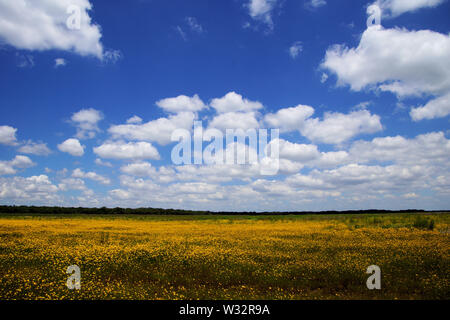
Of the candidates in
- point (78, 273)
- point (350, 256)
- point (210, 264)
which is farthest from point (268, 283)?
point (78, 273)

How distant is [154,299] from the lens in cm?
848

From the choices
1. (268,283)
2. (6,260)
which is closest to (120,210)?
(6,260)

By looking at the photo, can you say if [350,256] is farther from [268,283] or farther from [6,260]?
[6,260]

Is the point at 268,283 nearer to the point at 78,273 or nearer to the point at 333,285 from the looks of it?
the point at 333,285

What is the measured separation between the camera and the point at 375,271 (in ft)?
35.6

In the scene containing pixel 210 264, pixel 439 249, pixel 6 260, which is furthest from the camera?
pixel 439 249

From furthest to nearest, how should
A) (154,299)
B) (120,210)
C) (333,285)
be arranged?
(120,210) < (333,285) < (154,299)

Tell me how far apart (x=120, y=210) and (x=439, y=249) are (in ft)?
361

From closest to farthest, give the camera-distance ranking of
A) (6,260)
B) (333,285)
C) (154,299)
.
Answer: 1. (154,299)
2. (333,285)
3. (6,260)

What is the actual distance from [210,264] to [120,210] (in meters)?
107

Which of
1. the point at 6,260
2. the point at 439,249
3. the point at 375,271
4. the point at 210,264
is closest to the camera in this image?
the point at 375,271
